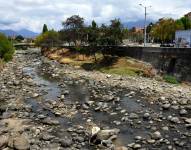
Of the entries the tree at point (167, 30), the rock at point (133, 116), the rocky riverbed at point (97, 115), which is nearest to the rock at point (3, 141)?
the rocky riverbed at point (97, 115)

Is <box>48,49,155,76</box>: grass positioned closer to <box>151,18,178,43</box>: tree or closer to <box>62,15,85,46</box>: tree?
<box>62,15,85,46</box>: tree

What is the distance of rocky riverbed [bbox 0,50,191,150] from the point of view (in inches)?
1031

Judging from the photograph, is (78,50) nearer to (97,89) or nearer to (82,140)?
(97,89)

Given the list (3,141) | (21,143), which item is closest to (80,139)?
(21,143)

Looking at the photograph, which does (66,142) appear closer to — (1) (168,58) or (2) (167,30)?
(1) (168,58)

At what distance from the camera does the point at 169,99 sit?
1513 inches

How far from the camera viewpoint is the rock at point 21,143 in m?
24.7

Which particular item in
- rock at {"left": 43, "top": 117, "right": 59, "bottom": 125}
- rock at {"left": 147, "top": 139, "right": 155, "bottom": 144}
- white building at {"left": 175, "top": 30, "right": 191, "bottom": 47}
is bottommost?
rock at {"left": 147, "top": 139, "right": 155, "bottom": 144}

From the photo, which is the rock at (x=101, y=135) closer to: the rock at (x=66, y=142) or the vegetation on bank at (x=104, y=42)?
the rock at (x=66, y=142)

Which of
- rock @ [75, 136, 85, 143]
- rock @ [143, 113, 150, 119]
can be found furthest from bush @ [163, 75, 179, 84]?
rock @ [75, 136, 85, 143]

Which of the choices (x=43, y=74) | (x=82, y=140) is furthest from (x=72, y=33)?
(x=82, y=140)

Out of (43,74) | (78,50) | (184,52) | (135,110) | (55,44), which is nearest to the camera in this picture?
(135,110)

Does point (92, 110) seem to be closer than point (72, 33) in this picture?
Yes

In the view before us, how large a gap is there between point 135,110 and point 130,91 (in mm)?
9562
